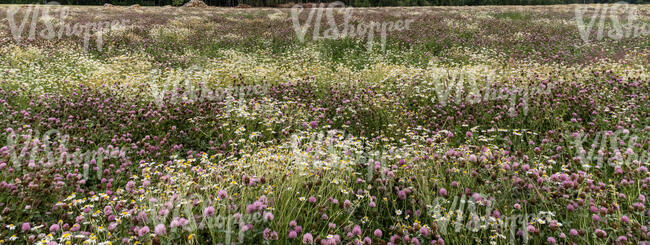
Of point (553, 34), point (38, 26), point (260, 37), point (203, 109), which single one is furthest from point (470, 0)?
point (203, 109)

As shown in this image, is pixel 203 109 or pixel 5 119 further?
pixel 203 109

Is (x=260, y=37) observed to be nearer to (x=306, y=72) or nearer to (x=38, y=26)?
(x=306, y=72)

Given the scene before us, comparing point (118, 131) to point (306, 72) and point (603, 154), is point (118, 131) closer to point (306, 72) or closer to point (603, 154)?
point (306, 72)

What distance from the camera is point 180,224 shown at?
2.18 m

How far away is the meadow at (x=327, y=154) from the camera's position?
2.48 meters

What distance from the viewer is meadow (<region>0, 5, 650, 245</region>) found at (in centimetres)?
248

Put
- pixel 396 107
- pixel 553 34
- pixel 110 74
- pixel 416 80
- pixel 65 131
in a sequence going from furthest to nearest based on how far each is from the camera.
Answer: pixel 553 34, pixel 110 74, pixel 416 80, pixel 396 107, pixel 65 131

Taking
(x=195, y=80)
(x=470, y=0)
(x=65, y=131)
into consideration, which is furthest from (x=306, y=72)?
(x=470, y=0)

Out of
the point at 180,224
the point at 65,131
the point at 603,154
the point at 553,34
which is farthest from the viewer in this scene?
the point at 553,34

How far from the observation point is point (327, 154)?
357 cm

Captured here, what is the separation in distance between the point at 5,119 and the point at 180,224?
4.70 m

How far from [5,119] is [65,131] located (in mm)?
1070

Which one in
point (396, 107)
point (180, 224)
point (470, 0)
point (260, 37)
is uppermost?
point (470, 0)

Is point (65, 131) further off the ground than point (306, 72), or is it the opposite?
point (306, 72)
